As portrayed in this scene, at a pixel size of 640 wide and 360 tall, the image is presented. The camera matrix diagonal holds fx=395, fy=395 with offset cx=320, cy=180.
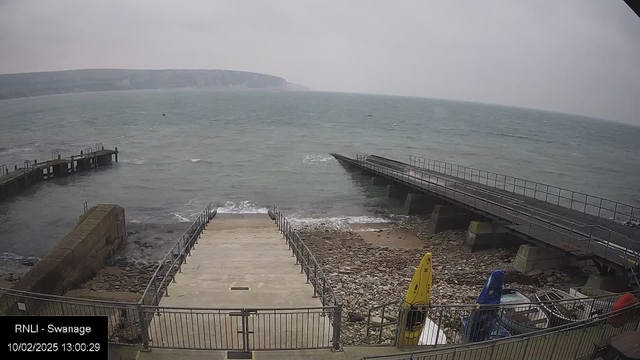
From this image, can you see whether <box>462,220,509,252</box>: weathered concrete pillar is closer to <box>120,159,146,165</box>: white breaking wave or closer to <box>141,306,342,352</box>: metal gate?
<box>141,306,342,352</box>: metal gate

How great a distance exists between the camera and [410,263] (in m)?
19.1

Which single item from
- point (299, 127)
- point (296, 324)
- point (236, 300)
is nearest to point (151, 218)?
point (236, 300)

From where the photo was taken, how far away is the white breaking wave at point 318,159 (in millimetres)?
52081

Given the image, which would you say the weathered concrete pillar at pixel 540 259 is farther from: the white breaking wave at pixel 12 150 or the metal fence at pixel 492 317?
the white breaking wave at pixel 12 150

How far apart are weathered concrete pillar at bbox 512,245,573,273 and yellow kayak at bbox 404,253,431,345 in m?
11.0

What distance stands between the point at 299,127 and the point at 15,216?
71.4m

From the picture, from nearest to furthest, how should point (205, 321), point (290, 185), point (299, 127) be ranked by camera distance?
point (205, 321), point (290, 185), point (299, 127)

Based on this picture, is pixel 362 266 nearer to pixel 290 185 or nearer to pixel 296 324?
pixel 296 324

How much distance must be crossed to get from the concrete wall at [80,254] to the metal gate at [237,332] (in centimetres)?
799

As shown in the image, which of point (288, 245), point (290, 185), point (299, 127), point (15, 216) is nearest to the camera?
point (288, 245)

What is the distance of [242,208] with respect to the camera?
32.2m

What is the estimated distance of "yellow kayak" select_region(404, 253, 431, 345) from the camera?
8266 millimetres

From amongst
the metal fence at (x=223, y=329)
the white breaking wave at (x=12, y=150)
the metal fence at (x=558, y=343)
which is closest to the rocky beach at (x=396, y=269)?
the metal fence at (x=223, y=329)

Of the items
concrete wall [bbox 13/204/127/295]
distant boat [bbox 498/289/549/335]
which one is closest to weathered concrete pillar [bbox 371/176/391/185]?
concrete wall [bbox 13/204/127/295]
